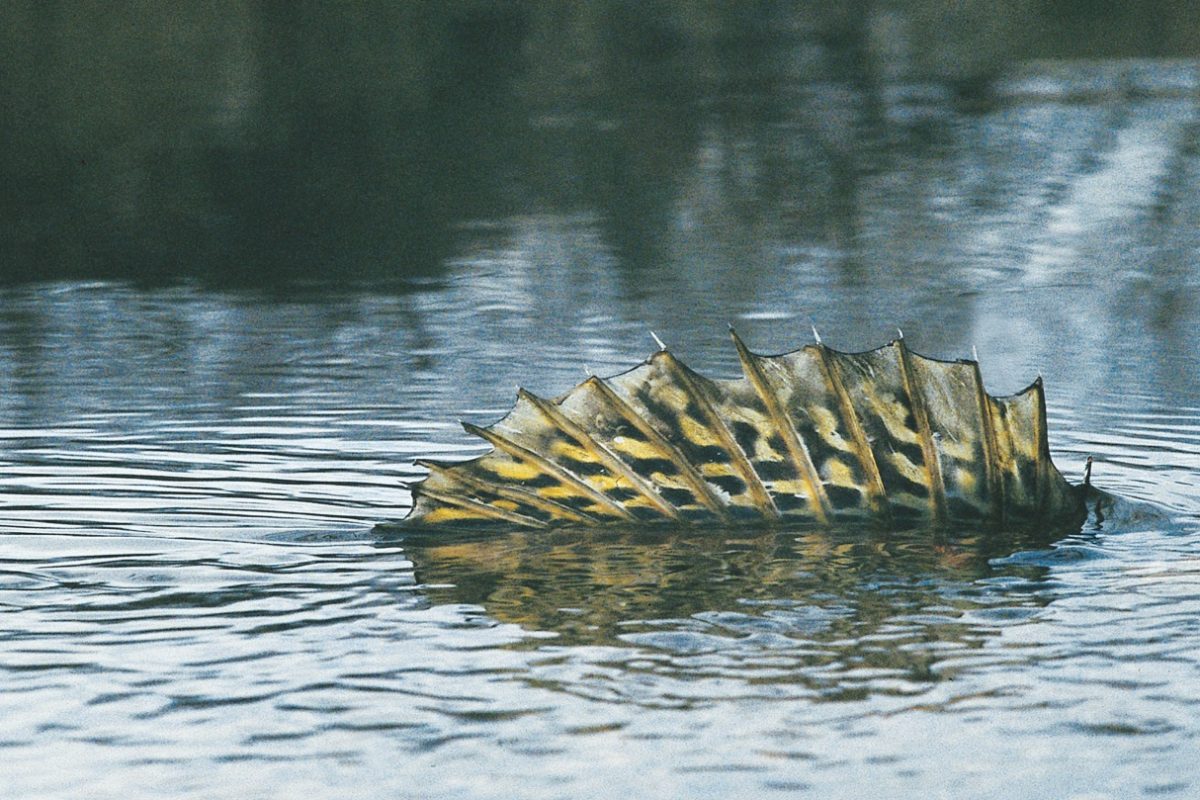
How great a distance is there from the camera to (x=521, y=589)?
491 centimetres

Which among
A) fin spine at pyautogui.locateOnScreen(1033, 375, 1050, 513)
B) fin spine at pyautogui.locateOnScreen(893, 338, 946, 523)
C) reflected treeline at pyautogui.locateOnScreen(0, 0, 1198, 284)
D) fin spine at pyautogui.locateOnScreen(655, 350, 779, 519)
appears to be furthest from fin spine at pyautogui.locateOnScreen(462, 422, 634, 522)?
reflected treeline at pyautogui.locateOnScreen(0, 0, 1198, 284)

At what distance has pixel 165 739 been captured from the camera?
3.93 m

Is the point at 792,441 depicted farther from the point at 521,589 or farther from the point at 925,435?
the point at 521,589

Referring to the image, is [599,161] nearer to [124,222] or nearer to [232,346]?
[124,222]

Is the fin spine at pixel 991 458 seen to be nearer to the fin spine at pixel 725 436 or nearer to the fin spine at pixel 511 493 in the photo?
the fin spine at pixel 725 436

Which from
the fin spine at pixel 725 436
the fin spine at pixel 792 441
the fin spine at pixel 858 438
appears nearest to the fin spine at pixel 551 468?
the fin spine at pixel 725 436

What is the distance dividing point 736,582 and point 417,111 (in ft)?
43.6

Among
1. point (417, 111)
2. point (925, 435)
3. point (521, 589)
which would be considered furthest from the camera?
point (417, 111)

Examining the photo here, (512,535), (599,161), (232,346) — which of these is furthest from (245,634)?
(599,161)

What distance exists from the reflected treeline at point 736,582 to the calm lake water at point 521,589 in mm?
12

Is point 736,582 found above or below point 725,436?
below

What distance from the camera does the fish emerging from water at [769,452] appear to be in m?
5.38

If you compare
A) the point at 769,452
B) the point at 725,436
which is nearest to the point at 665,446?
the point at 725,436

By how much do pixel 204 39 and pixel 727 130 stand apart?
9.06 meters
